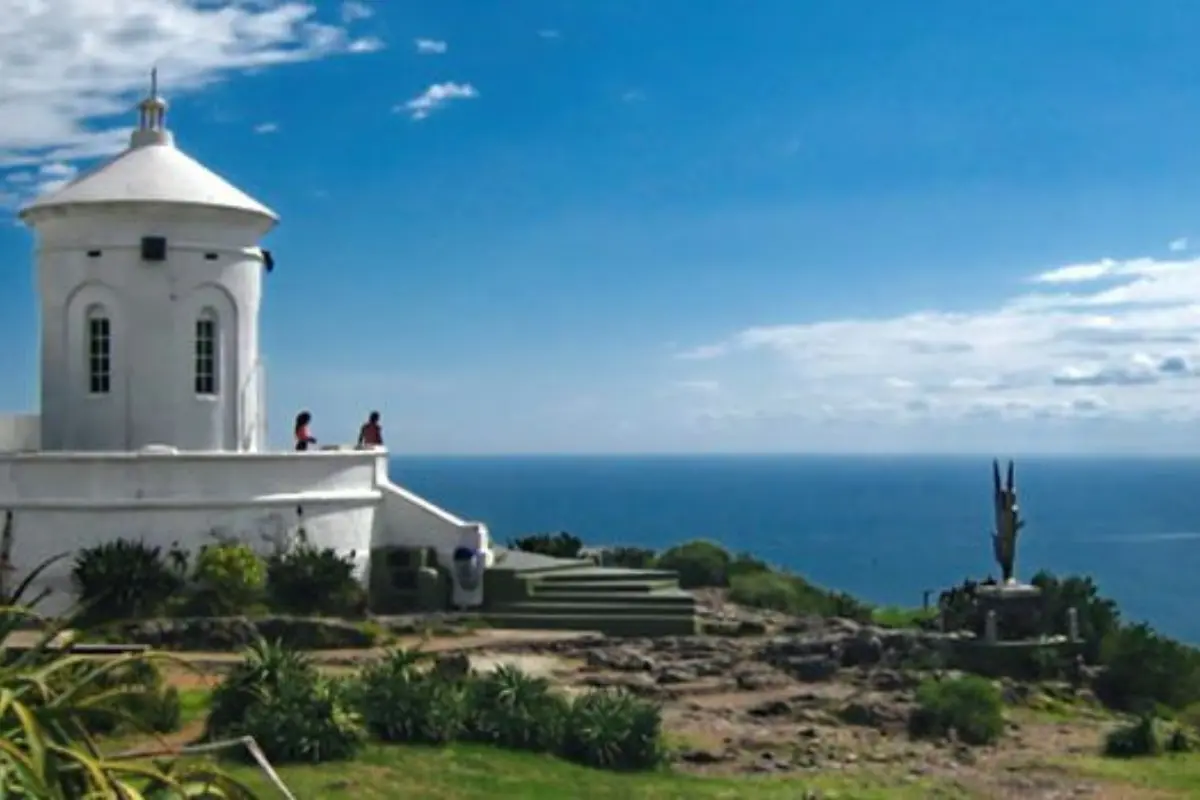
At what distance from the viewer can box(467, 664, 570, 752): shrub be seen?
58.4 feet

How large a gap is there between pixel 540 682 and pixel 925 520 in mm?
165508

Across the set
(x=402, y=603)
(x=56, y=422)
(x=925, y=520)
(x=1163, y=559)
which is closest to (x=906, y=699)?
(x=402, y=603)

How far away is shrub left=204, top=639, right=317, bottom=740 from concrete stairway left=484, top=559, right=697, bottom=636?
8518 millimetres

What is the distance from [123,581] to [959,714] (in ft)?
39.7

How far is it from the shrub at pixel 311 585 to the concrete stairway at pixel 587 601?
225 cm

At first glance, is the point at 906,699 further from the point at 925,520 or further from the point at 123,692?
the point at 925,520

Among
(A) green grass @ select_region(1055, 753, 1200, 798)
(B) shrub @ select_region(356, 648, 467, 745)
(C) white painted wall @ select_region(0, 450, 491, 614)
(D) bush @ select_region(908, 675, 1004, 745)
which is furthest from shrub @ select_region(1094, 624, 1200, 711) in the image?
(B) shrub @ select_region(356, 648, 467, 745)

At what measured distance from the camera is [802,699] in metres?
22.6

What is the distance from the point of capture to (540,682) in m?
19.0

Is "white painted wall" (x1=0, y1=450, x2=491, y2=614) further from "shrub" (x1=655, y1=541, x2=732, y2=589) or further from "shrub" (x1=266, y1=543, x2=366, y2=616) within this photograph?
"shrub" (x1=655, y1=541, x2=732, y2=589)

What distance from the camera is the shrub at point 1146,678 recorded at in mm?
25297

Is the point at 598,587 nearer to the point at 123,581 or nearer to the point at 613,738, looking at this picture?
the point at 123,581

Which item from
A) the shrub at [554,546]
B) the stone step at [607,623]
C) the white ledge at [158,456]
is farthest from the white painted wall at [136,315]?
the shrub at [554,546]

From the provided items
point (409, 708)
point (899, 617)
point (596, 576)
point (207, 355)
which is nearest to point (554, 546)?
point (596, 576)
